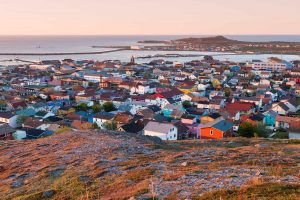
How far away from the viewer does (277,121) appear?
27.7 meters

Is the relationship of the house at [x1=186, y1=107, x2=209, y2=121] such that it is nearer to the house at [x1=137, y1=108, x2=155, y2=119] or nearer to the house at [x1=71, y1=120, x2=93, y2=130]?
the house at [x1=137, y1=108, x2=155, y2=119]

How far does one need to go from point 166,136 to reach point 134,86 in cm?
2676

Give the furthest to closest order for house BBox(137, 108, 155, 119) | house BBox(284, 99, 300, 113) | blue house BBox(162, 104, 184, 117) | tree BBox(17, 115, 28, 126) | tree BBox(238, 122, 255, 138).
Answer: house BBox(284, 99, 300, 113)
blue house BBox(162, 104, 184, 117)
house BBox(137, 108, 155, 119)
tree BBox(17, 115, 28, 126)
tree BBox(238, 122, 255, 138)

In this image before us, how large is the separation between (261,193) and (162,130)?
1782 centimetres

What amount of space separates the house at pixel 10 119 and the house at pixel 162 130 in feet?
38.8

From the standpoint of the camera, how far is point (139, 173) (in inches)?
358

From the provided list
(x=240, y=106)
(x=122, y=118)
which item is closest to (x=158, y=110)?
(x=122, y=118)

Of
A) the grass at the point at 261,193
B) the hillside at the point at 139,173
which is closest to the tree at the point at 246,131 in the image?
the hillside at the point at 139,173

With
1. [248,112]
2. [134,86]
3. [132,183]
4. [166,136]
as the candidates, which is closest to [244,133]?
[166,136]

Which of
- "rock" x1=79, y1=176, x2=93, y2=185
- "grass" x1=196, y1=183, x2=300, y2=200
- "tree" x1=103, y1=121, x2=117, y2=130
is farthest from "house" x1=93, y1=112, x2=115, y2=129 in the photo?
"grass" x1=196, y1=183, x2=300, y2=200

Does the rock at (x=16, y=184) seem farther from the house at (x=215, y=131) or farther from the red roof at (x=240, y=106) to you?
the red roof at (x=240, y=106)

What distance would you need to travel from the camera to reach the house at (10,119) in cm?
2844

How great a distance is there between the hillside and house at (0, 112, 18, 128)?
48.5 ft

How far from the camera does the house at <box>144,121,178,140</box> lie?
23.8 meters
